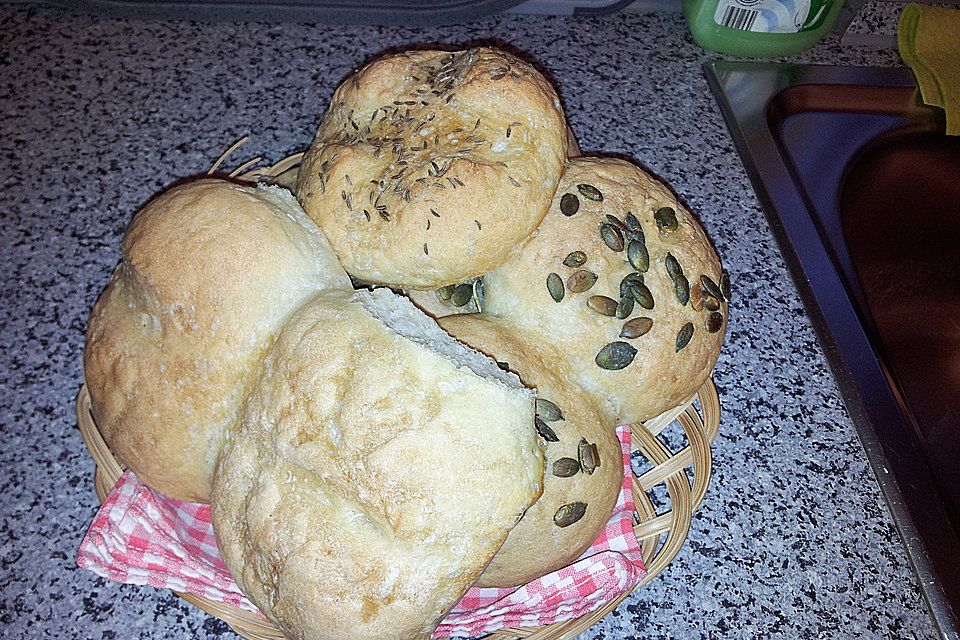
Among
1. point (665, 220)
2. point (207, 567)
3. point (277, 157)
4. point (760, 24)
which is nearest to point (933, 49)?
point (760, 24)

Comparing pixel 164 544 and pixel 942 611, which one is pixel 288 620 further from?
pixel 942 611

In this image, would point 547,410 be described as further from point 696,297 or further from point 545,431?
point 696,297

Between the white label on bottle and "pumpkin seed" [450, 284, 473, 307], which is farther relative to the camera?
the white label on bottle

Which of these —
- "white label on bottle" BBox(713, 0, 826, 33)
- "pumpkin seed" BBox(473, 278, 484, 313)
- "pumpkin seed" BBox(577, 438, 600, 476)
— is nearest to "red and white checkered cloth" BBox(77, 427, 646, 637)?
"pumpkin seed" BBox(577, 438, 600, 476)

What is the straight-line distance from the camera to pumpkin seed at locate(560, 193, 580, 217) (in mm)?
783

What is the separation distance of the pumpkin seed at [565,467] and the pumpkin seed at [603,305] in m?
0.16

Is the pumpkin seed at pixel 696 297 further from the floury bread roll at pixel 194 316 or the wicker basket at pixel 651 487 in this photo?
the floury bread roll at pixel 194 316

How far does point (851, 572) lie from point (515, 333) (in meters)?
0.57

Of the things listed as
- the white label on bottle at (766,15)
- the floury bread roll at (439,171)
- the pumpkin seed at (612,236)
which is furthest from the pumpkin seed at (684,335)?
the white label on bottle at (766,15)

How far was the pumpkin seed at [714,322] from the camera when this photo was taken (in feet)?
2.65

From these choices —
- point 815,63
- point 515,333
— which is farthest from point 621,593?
point 815,63

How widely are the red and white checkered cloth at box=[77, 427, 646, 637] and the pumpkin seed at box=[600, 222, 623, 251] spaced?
348 mm

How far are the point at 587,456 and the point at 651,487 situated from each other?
0.82ft

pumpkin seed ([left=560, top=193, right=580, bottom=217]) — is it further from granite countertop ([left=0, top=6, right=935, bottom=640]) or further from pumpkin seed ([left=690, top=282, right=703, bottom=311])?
granite countertop ([left=0, top=6, right=935, bottom=640])
